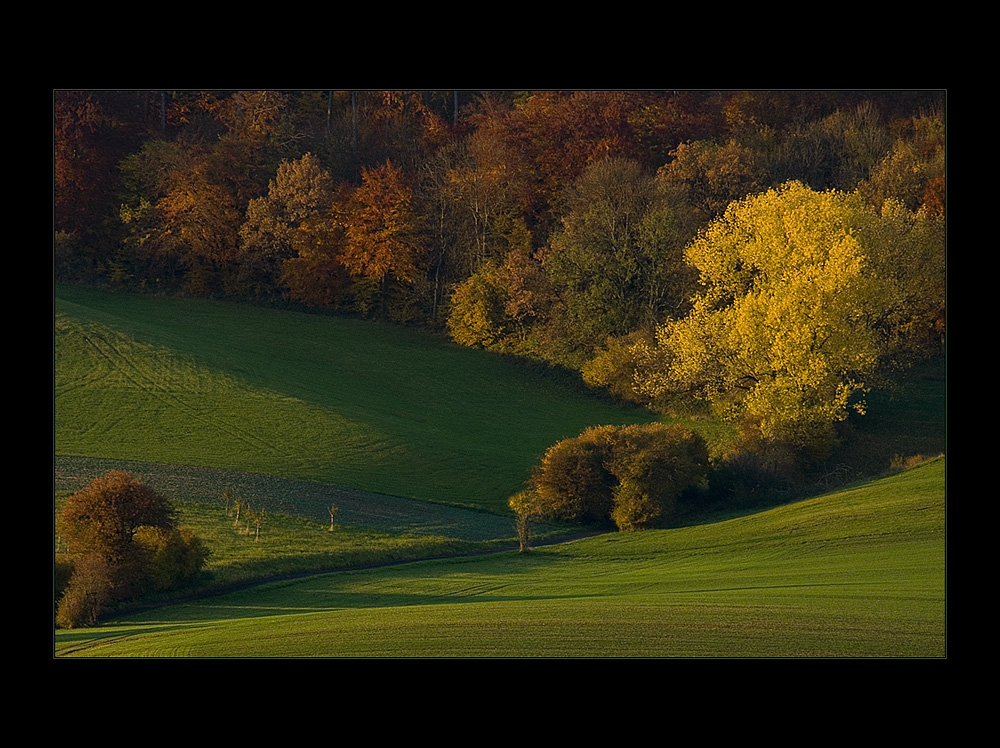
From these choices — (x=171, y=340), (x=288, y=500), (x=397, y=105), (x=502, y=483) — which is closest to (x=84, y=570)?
(x=288, y=500)

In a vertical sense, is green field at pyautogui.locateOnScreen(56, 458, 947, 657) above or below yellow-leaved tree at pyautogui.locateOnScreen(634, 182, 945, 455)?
below

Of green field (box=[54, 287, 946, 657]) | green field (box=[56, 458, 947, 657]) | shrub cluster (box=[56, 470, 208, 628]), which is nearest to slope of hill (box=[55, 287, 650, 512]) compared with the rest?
green field (box=[54, 287, 946, 657])

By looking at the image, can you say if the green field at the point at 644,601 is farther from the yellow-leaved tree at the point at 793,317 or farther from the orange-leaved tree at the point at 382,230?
the orange-leaved tree at the point at 382,230

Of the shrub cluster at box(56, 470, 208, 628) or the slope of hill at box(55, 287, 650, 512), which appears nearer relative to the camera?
the shrub cluster at box(56, 470, 208, 628)

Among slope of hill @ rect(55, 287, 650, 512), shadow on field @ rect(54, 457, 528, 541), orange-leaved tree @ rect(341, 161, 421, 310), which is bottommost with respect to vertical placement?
shadow on field @ rect(54, 457, 528, 541)

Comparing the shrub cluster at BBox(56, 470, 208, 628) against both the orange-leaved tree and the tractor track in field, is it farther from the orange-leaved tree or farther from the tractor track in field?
the orange-leaved tree

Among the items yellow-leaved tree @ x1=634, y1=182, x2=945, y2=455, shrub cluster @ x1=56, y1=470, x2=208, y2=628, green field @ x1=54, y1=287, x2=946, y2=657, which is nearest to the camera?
green field @ x1=54, y1=287, x2=946, y2=657

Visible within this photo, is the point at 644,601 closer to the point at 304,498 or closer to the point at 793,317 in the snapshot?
the point at 304,498

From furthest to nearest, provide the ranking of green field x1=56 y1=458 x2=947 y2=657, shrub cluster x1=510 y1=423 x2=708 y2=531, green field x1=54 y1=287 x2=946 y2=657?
1. shrub cluster x1=510 y1=423 x2=708 y2=531
2. green field x1=54 y1=287 x2=946 y2=657
3. green field x1=56 y1=458 x2=947 y2=657
